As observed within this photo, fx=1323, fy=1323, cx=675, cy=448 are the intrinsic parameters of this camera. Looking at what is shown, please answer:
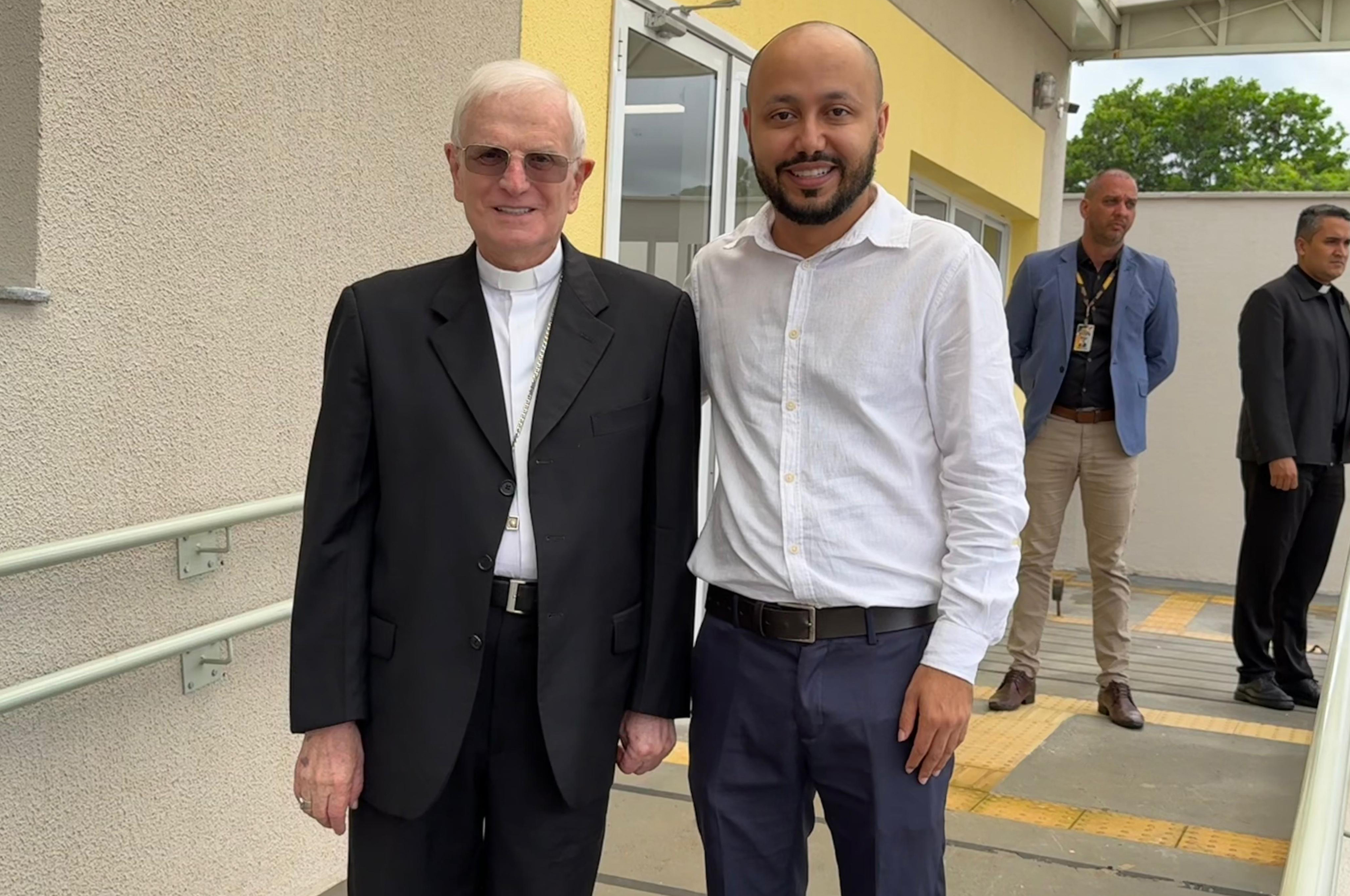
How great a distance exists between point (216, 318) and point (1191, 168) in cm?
6172

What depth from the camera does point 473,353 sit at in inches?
77.0

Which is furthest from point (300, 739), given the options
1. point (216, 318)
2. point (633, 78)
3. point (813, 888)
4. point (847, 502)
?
point (633, 78)

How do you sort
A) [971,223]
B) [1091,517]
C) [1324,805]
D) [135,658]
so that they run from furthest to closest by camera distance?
[971,223] < [1091,517] < [135,658] < [1324,805]

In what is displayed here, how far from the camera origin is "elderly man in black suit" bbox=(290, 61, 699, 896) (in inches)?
75.4

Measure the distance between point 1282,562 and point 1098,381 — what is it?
143 cm

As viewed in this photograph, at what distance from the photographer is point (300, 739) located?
3.36 m

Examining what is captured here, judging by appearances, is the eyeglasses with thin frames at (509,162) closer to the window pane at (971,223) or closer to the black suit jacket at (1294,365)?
the black suit jacket at (1294,365)

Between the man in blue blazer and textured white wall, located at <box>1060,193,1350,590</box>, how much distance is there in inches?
239

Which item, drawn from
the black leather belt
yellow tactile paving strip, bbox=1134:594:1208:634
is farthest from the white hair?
yellow tactile paving strip, bbox=1134:594:1208:634

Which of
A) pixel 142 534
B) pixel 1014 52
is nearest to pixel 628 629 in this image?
pixel 142 534

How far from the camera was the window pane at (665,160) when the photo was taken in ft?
16.3

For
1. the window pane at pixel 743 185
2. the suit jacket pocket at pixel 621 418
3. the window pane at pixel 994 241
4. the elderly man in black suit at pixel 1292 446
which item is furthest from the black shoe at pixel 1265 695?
the window pane at pixel 994 241

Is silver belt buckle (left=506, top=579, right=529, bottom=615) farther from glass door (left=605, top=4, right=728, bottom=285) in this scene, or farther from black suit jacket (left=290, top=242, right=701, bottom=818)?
glass door (left=605, top=4, right=728, bottom=285)

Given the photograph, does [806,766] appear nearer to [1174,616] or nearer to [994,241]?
[1174,616]
